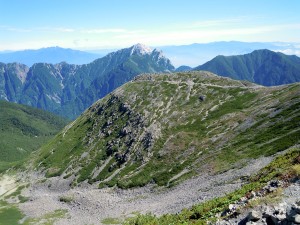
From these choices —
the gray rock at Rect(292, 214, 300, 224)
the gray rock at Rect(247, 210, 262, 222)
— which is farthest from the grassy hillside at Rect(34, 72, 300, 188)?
the gray rock at Rect(292, 214, 300, 224)

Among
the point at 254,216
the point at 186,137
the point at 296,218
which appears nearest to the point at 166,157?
the point at 186,137

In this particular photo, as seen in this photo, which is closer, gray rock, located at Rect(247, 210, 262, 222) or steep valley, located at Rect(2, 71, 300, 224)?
gray rock, located at Rect(247, 210, 262, 222)

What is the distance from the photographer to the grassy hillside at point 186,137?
129 m

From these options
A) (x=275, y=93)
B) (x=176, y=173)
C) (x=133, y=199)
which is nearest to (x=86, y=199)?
(x=133, y=199)

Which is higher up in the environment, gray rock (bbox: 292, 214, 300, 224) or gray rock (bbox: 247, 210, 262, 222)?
gray rock (bbox: 292, 214, 300, 224)

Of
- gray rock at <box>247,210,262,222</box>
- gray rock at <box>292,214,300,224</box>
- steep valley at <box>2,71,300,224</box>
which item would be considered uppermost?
gray rock at <box>292,214,300,224</box>

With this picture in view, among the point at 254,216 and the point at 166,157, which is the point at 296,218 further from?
the point at 166,157

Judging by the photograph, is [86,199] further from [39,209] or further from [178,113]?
[178,113]

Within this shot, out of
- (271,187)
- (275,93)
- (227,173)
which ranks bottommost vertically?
(227,173)

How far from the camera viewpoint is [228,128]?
151 meters

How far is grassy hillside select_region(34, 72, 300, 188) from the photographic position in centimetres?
12925

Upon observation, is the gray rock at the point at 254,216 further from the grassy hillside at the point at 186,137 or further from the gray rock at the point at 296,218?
the grassy hillside at the point at 186,137

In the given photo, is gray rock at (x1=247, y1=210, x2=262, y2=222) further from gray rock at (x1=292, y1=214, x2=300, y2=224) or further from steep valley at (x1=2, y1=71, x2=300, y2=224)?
steep valley at (x1=2, y1=71, x2=300, y2=224)

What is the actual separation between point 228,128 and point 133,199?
54.6 metres
